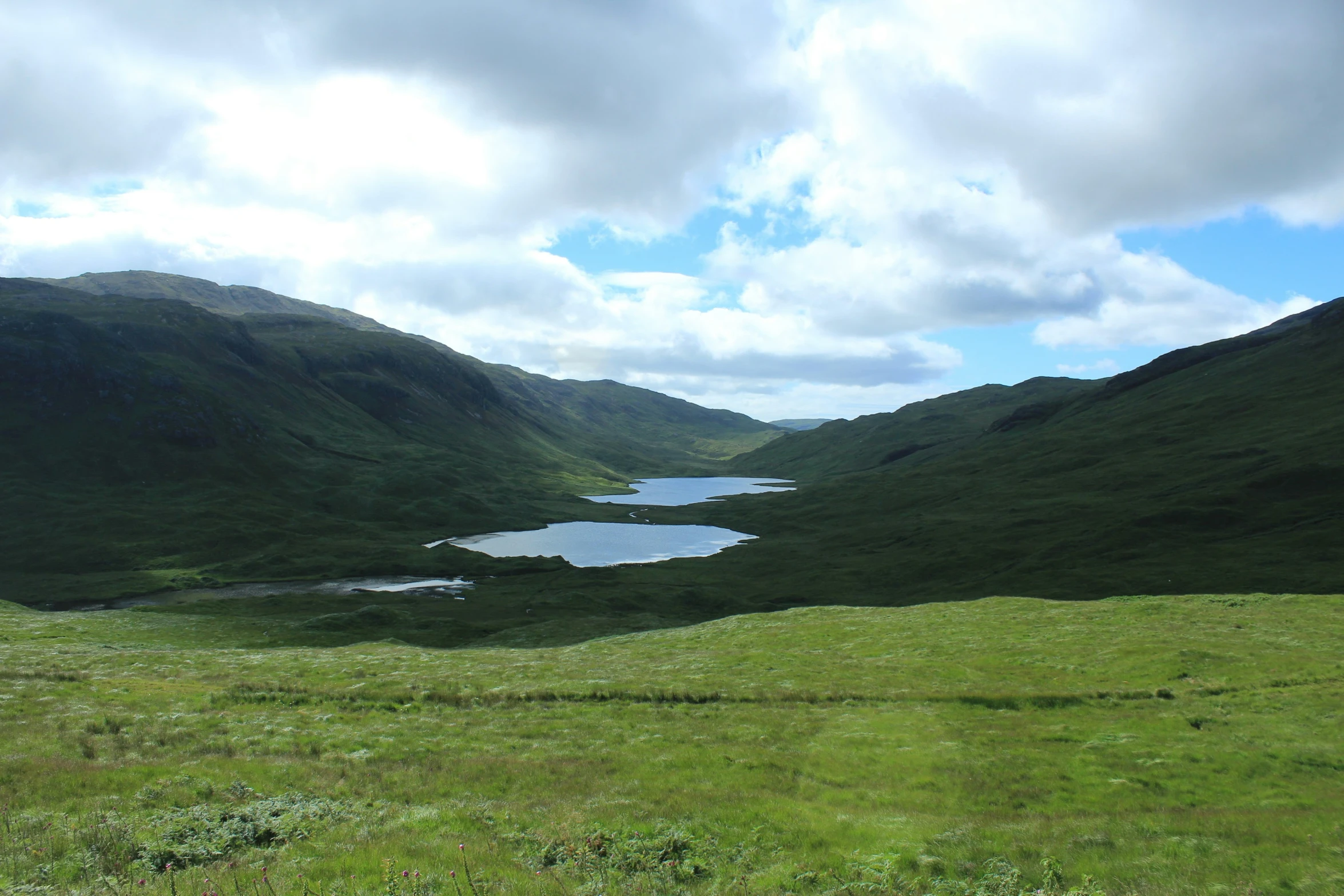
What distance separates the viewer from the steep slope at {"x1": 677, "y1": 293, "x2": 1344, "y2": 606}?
102 m

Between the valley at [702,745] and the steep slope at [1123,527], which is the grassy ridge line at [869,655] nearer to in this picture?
the valley at [702,745]

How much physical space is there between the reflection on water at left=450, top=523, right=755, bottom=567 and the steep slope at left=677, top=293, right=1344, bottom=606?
1457 cm

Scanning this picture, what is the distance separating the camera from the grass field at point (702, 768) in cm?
1645

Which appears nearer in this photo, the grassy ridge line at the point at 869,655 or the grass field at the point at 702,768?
the grass field at the point at 702,768

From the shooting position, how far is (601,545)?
17900cm

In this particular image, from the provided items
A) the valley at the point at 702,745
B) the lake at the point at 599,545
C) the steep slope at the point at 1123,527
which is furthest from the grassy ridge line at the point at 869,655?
the lake at the point at 599,545

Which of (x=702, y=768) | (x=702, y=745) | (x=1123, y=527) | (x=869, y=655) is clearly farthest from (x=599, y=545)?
(x=702, y=768)

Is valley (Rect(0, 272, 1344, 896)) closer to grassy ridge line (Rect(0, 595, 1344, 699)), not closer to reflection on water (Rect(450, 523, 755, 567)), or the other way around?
grassy ridge line (Rect(0, 595, 1344, 699))

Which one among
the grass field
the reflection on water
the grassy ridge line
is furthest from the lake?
the grass field

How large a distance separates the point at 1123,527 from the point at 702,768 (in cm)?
12729

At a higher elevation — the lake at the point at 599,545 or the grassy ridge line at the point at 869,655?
the grassy ridge line at the point at 869,655

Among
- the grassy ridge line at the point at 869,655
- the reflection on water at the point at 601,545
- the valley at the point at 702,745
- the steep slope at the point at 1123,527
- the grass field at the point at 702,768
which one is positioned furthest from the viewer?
the reflection on water at the point at 601,545

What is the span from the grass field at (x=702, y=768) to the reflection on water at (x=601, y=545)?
4181 inches

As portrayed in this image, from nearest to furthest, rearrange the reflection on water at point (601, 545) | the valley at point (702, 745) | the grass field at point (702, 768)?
the grass field at point (702, 768), the valley at point (702, 745), the reflection on water at point (601, 545)
